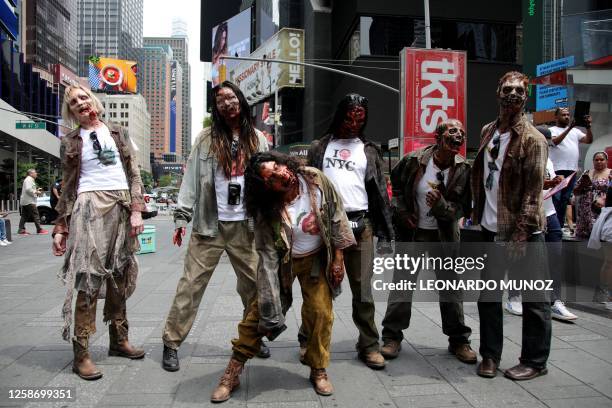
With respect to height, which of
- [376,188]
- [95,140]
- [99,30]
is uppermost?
[99,30]

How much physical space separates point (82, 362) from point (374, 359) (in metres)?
2.09

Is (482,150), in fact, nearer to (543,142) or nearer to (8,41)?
(543,142)

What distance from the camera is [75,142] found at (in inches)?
148

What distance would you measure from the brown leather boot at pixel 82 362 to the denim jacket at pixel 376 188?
2.12 m

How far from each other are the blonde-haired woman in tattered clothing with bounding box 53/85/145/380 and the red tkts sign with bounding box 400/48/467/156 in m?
7.74

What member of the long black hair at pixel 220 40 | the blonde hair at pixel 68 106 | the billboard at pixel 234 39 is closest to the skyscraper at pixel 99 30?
the long black hair at pixel 220 40

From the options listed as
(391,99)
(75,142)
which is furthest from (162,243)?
(391,99)

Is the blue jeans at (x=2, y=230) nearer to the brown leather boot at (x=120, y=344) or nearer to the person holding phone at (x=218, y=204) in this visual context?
the brown leather boot at (x=120, y=344)

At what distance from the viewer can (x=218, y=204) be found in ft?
12.7

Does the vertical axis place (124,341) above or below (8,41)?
below

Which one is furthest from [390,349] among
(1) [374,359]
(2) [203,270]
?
(2) [203,270]

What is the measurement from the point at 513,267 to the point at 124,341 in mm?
3013

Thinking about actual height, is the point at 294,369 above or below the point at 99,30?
below

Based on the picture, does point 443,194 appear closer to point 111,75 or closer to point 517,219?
point 517,219
